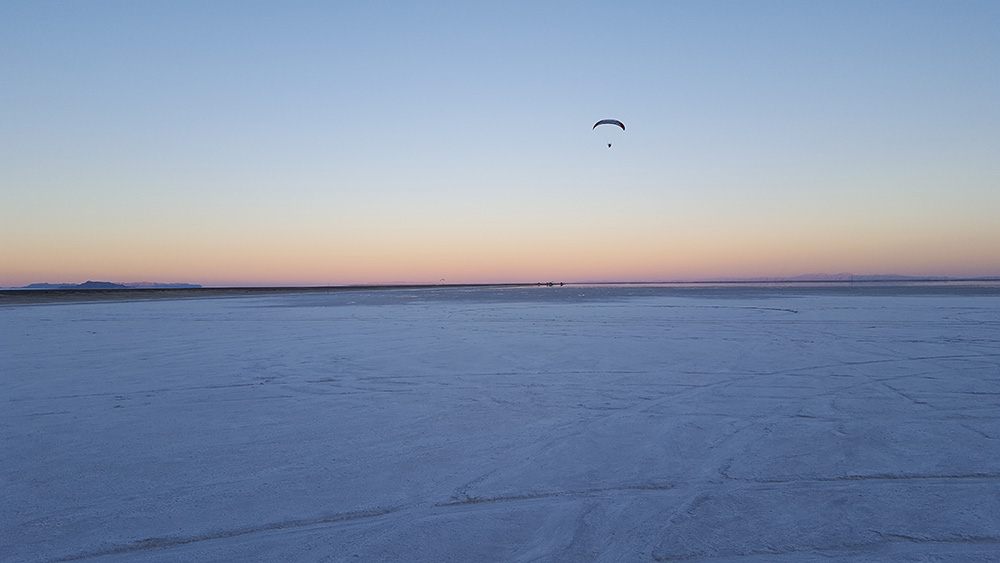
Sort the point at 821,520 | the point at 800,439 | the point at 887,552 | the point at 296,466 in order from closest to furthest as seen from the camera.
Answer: the point at 887,552 < the point at 821,520 < the point at 296,466 < the point at 800,439

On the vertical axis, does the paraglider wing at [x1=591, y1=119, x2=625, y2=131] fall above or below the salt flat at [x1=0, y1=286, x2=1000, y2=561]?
above

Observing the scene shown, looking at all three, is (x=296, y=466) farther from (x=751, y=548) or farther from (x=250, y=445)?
(x=751, y=548)

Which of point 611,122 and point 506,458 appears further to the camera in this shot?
point 611,122

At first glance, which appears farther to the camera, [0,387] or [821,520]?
[0,387]

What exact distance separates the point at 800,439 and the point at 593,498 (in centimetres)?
243

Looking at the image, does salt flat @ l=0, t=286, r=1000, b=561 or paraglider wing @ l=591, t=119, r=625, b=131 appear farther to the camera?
paraglider wing @ l=591, t=119, r=625, b=131

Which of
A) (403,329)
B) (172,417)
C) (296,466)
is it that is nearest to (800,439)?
(296,466)

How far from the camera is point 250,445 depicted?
17.6ft

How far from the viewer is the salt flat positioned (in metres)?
3.45

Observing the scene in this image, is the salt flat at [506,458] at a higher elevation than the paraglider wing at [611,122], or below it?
below

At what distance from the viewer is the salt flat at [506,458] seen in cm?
345

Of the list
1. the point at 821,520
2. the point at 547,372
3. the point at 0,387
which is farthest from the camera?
the point at 547,372

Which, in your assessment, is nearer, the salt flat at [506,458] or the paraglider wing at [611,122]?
the salt flat at [506,458]

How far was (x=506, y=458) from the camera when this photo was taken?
16.2 feet
